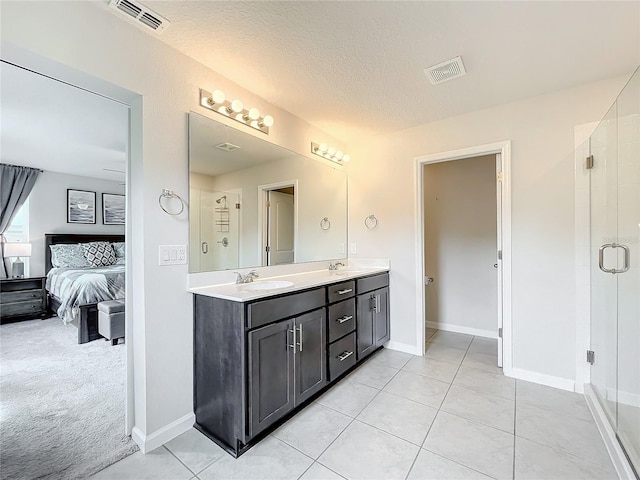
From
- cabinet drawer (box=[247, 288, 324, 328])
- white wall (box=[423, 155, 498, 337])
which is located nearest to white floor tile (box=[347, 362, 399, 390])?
cabinet drawer (box=[247, 288, 324, 328])

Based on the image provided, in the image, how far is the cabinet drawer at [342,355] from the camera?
2.16m

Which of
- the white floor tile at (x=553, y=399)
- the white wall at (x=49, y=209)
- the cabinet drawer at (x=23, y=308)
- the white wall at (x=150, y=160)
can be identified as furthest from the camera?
the white wall at (x=49, y=209)

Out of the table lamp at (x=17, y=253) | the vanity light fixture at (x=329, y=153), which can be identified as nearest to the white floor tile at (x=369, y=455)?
the vanity light fixture at (x=329, y=153)

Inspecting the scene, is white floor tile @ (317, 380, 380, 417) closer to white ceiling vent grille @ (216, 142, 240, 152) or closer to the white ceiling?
white ceiling vent grille @ (216, 142, 240, 152)

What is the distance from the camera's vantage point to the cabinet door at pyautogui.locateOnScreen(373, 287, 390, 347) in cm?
279

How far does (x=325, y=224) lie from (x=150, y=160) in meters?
1.85

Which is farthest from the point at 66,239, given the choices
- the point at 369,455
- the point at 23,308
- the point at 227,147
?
the point at 369,455

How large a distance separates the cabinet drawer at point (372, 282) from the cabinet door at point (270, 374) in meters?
0.95

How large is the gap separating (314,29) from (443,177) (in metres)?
2.72

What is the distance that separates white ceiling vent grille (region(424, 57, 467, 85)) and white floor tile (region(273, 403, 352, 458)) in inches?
95.4

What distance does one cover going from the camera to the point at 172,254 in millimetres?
1688

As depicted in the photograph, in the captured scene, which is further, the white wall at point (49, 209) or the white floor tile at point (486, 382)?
the white wall at point (49, 209)

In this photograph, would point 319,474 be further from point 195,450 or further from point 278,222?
point 278,222

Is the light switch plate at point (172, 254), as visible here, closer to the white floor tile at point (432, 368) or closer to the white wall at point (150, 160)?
the white wall at point (150, 160)
